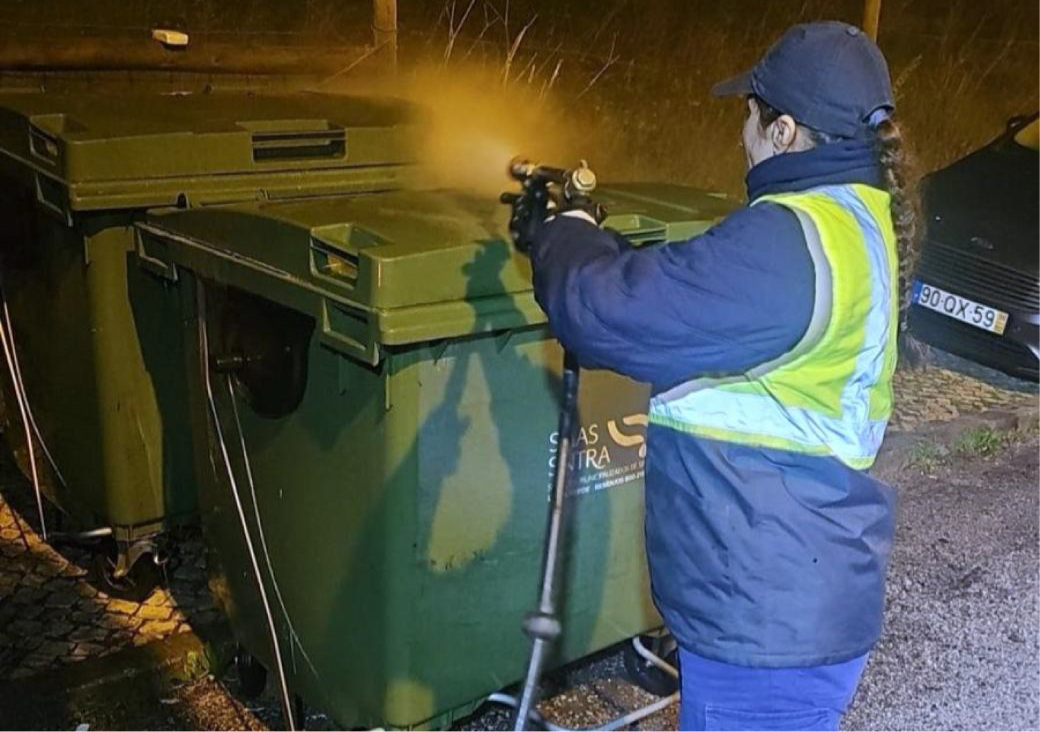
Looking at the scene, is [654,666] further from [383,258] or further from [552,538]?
[383,258]

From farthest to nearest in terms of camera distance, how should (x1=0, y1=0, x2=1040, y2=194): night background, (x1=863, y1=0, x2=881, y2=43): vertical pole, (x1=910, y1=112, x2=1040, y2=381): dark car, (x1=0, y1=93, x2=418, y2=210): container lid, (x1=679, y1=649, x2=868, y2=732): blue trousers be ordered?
1. (x1=863, y1=0, x2=881, y2=43): vertical pole
2. (x1=910, y1=112, x2=1040, y2=381): dark car
3. (x1=0, y1=0, x2=1040, y2=194): night background
4. (x1=0, y1=93, x2=418, y2=210): container lid
5. (x1=679, y1=649, x2=868, y2=732): blue trousers

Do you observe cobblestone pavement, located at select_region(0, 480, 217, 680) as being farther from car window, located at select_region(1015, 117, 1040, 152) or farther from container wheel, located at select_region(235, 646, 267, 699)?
car window, located at select_region(1015, 117, 1040, 152)

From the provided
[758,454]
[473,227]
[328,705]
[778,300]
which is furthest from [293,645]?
[778,300]

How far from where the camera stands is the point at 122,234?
310 centimetres

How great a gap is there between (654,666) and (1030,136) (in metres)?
4.97

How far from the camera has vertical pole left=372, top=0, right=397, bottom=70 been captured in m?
5.14

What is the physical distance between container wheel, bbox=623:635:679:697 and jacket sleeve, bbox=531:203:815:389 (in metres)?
1.58

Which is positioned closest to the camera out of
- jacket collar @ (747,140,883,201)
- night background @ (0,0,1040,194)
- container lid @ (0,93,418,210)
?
jacket collar @ (747,140,883,201)

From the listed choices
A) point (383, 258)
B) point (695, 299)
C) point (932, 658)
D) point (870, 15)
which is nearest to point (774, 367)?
point (695, 299)

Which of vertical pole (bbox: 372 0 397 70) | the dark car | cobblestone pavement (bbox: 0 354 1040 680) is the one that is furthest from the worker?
the dark car

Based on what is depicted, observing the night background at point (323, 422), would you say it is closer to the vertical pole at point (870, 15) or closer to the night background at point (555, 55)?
the night background at point (555, 55)

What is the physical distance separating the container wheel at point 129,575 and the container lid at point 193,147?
111 cm

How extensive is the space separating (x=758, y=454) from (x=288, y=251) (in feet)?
3.65

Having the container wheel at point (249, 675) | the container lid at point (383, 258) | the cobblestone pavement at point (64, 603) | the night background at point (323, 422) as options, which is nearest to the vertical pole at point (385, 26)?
the night background at point (323, 422)
